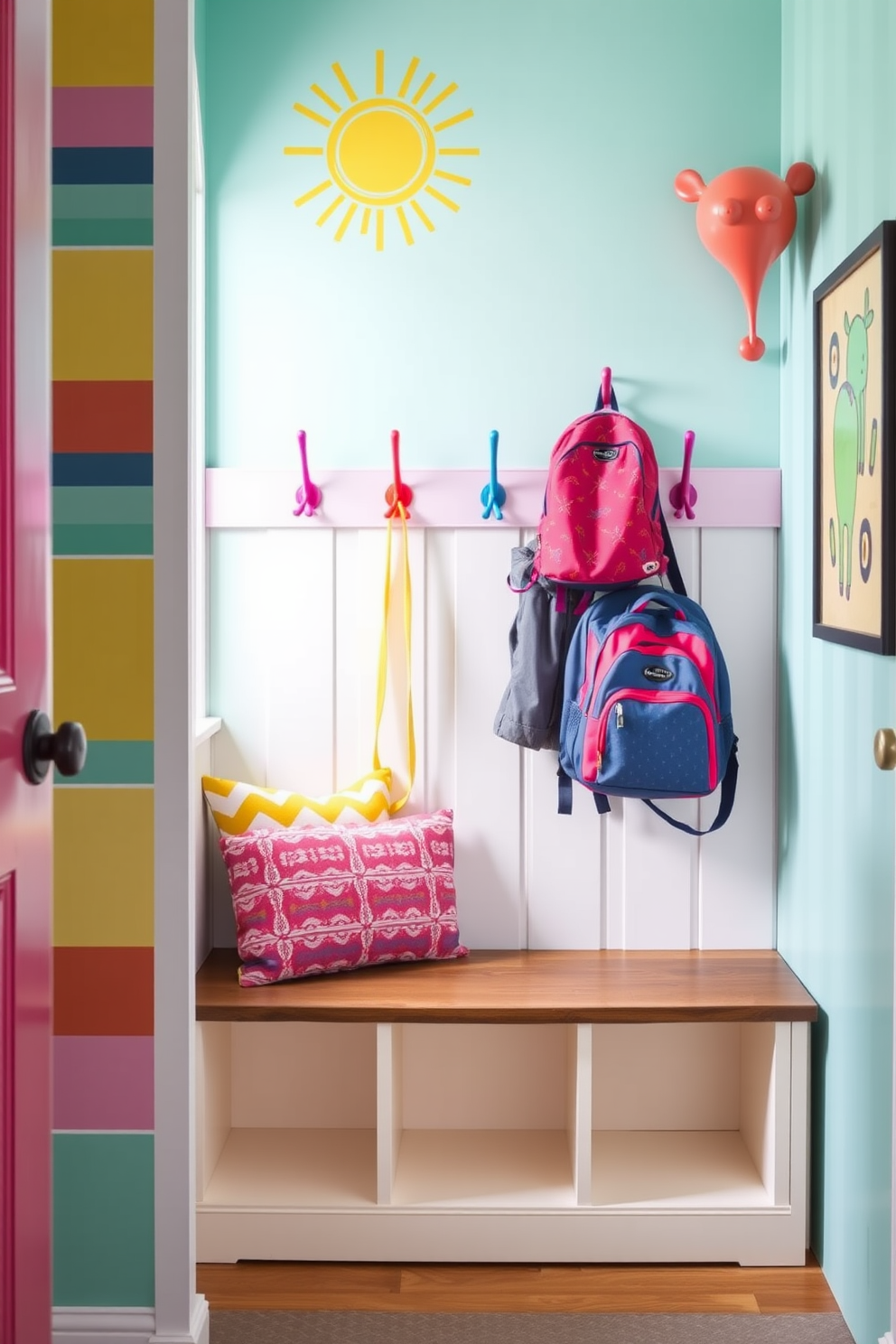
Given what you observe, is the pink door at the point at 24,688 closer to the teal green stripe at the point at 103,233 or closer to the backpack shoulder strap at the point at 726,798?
the teal green stripe at the point at 103,233

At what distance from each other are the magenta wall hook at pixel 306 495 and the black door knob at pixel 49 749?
50.7 inches

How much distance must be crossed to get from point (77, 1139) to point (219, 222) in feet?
5.52

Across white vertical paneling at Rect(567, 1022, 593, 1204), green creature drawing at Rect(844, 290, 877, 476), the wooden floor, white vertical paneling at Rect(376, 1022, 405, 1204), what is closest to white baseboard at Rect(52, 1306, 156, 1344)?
the wooden floor

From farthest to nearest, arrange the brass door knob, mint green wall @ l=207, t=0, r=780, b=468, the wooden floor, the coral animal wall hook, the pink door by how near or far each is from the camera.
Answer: mint green wall @ l=207, t=0, r=780, b=468 < the coral animal wall hook < the wooden floor < the brass door knob < the pink door

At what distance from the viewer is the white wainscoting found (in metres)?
2.48

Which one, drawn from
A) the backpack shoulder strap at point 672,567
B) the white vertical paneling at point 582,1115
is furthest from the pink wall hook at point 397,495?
the white vertical paneling at point 582,1115

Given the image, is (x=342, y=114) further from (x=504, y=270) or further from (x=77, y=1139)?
(x=77, y=1139)

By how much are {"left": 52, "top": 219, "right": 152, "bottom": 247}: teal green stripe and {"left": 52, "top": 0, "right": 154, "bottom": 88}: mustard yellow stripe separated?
184 mm

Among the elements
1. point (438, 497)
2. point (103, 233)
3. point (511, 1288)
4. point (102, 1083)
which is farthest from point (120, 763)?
point (511, 1288)

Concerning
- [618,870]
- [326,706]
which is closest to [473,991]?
[618,870]

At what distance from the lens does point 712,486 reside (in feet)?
8.02

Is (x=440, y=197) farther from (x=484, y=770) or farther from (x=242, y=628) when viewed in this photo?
(x=484, y=770)

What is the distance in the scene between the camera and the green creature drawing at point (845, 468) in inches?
75.5

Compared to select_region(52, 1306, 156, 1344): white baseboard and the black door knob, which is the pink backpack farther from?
select_region(52, 1306, 156, 1344): white baseboard
